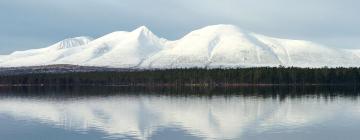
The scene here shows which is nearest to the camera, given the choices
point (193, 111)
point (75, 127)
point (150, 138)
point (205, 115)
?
point (150, 138)

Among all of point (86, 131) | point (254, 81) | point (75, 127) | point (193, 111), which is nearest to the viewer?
point (86, 131)

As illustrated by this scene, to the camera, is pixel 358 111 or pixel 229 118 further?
pixel 358 111

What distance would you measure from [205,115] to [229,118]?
4788mm

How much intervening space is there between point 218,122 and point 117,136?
13.7 m

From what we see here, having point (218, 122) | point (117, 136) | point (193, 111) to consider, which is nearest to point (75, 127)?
point (117, 136)

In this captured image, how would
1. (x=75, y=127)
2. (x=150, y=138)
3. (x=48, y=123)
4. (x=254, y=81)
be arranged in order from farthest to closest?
(x=254, y=81) < (x=48, y=123) < (x=75, y=127) < (x=150, y=138)

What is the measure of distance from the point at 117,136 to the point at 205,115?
2097cm

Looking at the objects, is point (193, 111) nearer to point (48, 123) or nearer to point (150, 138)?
point (48, 123)

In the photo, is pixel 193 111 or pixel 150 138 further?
pixel 193 111

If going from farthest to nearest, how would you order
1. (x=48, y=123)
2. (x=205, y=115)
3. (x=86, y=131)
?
(x=205, y=115) → (x=48, y=123) → (x=86, y=131)

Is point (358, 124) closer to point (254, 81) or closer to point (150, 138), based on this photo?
point (150, 138)

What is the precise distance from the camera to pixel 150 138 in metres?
48.2

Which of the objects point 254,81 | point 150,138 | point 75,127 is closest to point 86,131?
point 75,127

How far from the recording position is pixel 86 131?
54.2m
